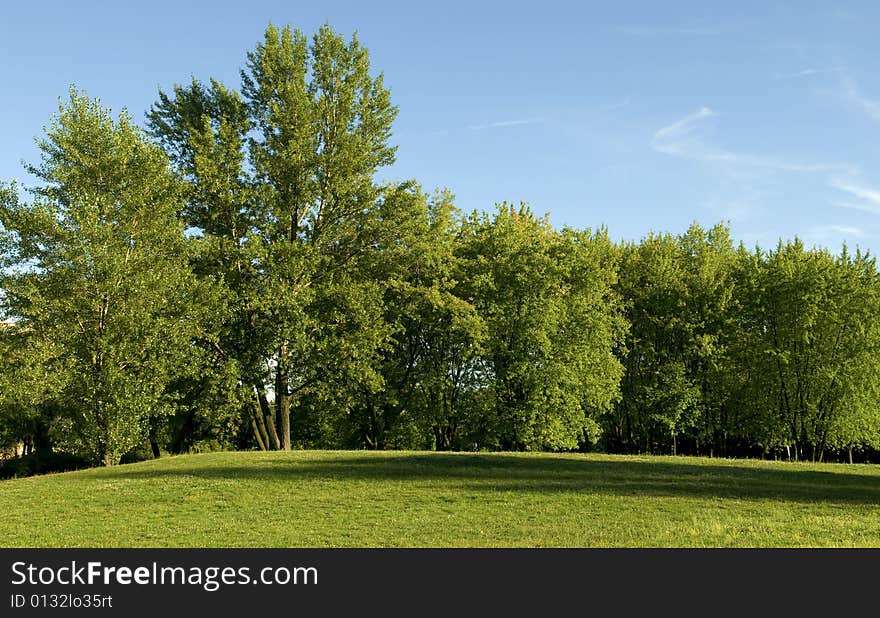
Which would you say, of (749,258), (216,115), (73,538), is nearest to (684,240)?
(749,258)

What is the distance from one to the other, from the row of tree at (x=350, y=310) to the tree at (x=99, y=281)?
4.6 inches

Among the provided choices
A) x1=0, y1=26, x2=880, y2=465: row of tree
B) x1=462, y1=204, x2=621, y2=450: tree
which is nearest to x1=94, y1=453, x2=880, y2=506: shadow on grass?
x1=0, y1=26, x2=880, y2=465: row of tree

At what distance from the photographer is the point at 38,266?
36625mm

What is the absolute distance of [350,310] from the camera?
45.0m

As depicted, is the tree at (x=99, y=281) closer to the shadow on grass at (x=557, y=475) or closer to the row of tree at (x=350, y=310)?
the row of tree at (x=350, y=310)

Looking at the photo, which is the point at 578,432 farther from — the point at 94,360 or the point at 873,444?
the point at 94,360

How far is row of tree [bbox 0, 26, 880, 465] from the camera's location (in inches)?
1455

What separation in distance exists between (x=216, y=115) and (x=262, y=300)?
45.6 feet

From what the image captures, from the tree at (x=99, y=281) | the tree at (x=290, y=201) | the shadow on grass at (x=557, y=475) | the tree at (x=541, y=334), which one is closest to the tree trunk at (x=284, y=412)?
the tree at (x=290, y=201)

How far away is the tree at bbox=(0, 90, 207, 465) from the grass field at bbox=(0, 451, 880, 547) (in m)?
4.60

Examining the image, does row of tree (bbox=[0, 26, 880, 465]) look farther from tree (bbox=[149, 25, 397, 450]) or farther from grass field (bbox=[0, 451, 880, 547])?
grass field (bbox=[0, 451, 880, 547])

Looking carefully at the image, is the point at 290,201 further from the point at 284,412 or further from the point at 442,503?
the point at 442,503

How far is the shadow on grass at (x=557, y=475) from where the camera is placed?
26000mm

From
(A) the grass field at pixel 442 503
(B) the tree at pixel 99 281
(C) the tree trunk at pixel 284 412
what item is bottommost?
(A) the grass field at pixel 442 503
